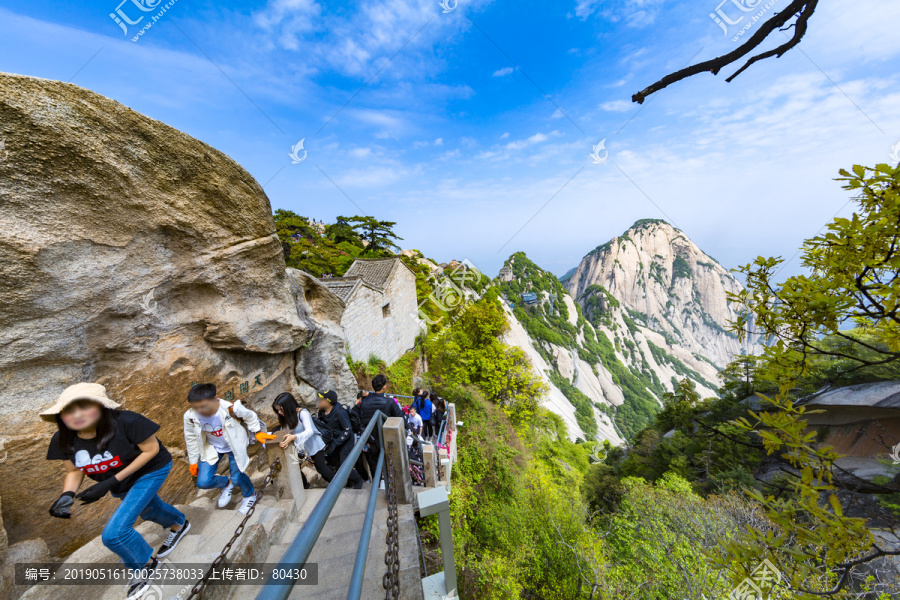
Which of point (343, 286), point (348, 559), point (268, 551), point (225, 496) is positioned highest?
point (343, 286)

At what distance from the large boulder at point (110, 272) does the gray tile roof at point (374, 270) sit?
8.96 m

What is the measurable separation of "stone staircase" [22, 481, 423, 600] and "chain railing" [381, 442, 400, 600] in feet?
1.15

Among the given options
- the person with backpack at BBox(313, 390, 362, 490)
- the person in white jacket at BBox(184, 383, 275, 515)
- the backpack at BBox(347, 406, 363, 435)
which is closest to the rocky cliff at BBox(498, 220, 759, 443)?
the backpack at BBox(347, 406, 363, 435)

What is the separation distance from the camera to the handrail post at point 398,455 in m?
3.74

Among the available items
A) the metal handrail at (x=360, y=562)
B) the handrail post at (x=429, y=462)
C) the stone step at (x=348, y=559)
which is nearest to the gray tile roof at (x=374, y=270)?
the handrail post at (x=429, y=462)

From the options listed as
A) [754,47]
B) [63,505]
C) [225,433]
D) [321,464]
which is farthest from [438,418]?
[754,47]

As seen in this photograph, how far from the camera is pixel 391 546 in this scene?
2.45 meters

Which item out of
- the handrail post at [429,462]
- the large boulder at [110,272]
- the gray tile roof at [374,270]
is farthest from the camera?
the gray tile roof at [374,270]

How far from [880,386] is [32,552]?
2336 centimetres

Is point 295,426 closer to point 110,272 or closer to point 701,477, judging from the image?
point 110,272

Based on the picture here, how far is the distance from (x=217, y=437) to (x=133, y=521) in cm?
102

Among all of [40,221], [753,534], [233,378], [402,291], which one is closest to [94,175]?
[40,221]

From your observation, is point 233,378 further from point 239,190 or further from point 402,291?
point 402,291

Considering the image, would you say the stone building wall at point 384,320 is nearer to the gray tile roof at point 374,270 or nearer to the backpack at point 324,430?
the gray tile roof at point 374,270
